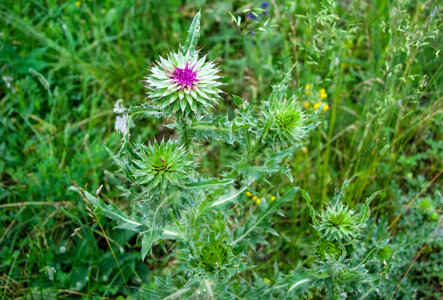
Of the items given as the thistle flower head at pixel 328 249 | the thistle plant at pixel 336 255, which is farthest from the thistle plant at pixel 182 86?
the thistle flower head at pixel 328 249

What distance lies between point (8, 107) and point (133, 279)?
86.1 inches

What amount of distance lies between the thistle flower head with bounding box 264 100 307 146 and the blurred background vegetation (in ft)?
0.62

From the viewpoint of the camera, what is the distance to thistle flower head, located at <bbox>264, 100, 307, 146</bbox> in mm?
2363

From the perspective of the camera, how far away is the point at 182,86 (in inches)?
84.9

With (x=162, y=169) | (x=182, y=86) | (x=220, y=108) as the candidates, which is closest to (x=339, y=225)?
(x=162, y=169)

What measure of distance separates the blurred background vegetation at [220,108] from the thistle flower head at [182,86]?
2.10 ft

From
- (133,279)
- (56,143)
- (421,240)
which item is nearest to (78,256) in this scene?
(133,279)

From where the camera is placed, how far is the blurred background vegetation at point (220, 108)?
3.12 m

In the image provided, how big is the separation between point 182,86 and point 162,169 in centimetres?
47

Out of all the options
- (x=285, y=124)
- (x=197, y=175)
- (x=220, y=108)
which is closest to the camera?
(x=285, y=124)

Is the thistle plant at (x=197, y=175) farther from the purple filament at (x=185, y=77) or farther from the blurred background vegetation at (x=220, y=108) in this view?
the blurred background vegetation at (x=220, y=108)

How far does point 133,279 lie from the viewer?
3.33 m

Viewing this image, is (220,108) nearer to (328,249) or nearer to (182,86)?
(182,86)

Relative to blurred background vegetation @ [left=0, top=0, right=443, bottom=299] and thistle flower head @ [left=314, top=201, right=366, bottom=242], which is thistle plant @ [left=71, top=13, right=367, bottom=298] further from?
blurred background vegetation @ [left=0, top=0, right=443, bottom=299]
